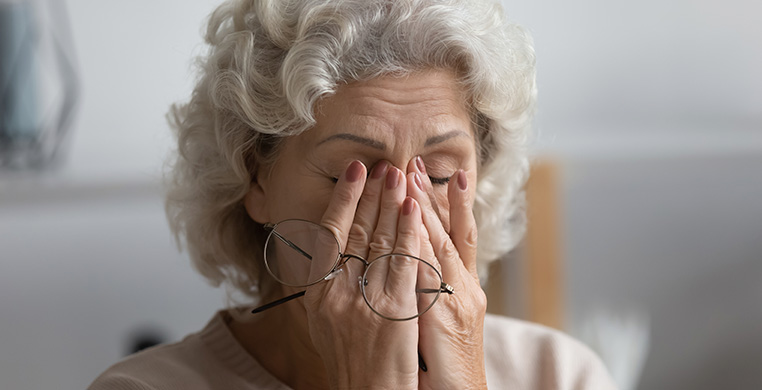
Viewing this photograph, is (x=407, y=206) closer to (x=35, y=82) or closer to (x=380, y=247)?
(x=380, y=247)

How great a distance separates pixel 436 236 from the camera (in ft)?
4.02

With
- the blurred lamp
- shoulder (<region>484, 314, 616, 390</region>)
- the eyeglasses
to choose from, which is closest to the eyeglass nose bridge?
the eyeglasses

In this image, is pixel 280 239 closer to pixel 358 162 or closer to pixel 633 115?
pixel 358 162

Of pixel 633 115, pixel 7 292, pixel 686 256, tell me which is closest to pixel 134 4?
pixel 7 292

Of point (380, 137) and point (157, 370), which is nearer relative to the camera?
point (380, 137)

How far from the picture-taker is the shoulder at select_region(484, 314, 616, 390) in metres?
1.53

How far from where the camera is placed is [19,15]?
2.28m

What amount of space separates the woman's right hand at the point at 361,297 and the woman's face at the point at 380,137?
4 cm

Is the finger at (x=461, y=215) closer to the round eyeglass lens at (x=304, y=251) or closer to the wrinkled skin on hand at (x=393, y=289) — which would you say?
the wrinkled skin on hand at (x=393, y=289)

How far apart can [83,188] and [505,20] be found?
4.69 ft

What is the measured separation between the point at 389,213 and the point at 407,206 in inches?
1.3

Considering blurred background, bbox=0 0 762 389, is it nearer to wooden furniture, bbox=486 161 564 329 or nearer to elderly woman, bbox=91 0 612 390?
wooden furniture, bbox=486 161 564 329

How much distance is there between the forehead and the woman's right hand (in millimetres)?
69

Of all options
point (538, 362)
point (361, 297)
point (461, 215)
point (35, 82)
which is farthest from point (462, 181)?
point (35, 82)
